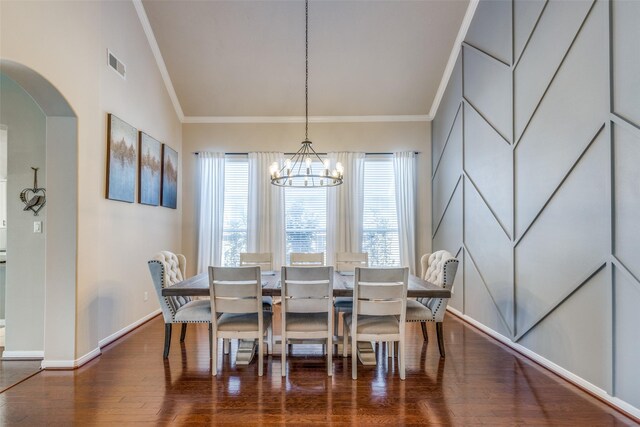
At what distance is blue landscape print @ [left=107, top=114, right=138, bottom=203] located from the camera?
3508 mm

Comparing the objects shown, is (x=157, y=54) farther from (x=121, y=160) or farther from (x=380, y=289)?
(x=380, y=289)

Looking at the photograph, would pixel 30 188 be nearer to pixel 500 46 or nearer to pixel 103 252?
pixel 103 252

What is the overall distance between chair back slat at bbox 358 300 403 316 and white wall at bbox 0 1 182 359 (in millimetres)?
2566

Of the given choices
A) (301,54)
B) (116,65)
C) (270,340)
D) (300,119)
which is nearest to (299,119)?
(300,119)

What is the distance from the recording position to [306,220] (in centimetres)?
573

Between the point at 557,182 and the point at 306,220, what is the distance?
3.74 m

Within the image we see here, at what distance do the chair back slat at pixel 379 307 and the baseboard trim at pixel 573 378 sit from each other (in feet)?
4.82

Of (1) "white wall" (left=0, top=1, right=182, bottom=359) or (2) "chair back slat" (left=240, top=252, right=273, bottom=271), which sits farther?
(2) "chair back slat" (left=240, top=252, right=273, bottom=271)

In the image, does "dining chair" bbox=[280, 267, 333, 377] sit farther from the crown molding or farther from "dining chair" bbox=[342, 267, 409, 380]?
the crown molding

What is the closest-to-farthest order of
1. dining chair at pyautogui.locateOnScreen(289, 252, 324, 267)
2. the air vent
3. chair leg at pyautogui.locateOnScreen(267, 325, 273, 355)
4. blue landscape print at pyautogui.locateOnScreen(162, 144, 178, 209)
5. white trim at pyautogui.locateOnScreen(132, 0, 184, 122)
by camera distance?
1. chair leg at pyautogui.locateOnScreen(267, 325, 273, 355)
2. the air vent
3. white trim at pyautogui.locateOnScreen(132, 0, 184, 122)
4. dining chair at pyautogui.locateOnScreen(289, 252, 324, 267)
5. blue landscape print at pyautogui.locateOnScreen(162, 144, 178, 209)

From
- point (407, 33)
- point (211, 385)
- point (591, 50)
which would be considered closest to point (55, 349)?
point (211, 385)

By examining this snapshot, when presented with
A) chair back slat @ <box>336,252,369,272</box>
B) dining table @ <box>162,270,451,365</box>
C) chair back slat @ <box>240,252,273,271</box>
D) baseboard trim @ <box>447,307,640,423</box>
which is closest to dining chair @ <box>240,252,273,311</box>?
chair back slat @ <box>240,252,273,271</box>

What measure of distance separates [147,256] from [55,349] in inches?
65.7

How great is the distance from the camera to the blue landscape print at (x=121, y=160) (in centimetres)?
351
